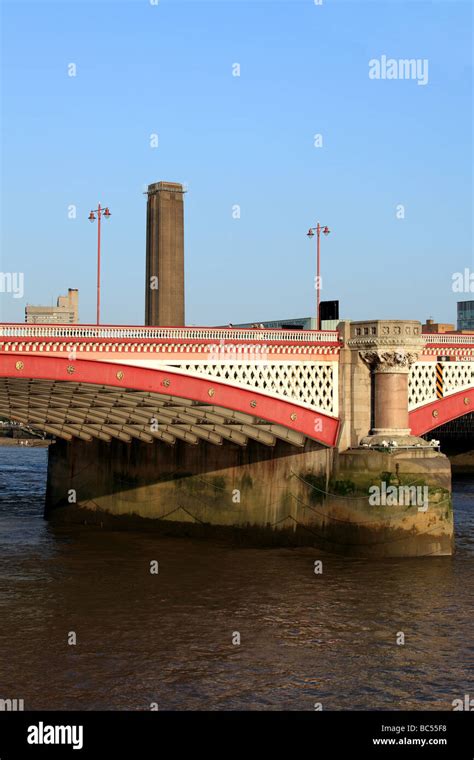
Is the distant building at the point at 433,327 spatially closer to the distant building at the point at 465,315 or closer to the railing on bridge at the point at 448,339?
the railing on bridge at the point at 448,339

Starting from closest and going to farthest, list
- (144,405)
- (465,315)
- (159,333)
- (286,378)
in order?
(159,333) < (286,378) < (144,405) < (465,315)

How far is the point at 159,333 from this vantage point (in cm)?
4072

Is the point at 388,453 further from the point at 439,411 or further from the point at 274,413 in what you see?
the point at 439,411

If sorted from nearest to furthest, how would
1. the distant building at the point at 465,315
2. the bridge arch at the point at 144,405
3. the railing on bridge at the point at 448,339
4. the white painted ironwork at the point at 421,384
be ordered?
Answer: 1. the bridge arch at the point at 144,405
2. the white painted ironwork at the point at 421,384
3. the railing on bridge at the point at 448,339
4. the distant building at the point at 465,315

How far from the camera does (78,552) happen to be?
44.1m

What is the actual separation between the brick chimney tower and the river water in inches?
1335

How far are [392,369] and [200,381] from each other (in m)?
7.90

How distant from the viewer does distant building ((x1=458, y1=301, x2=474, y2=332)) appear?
189 m

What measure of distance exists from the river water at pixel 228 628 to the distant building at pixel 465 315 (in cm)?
14695

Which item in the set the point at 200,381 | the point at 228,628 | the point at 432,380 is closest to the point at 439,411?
the point at 432,380

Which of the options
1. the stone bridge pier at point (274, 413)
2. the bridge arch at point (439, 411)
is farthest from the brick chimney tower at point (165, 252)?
the bridge arch at point (439, 411)

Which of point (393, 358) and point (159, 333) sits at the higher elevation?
point (159, 333)

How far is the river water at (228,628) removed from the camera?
1001 inches
